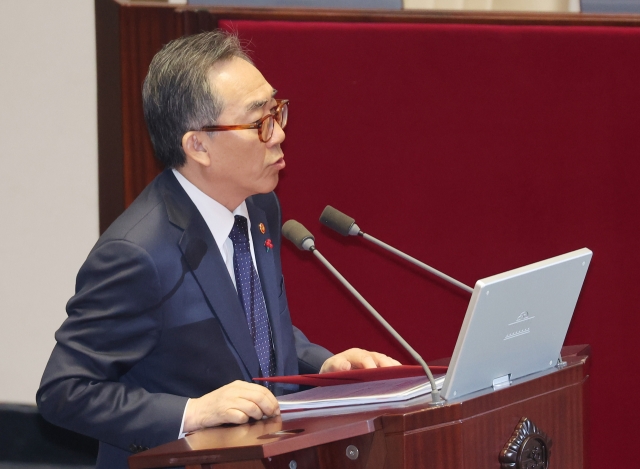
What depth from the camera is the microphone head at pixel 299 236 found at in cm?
172

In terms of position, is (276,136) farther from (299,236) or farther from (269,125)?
(299,236)

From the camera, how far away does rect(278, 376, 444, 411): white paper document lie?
144 cm

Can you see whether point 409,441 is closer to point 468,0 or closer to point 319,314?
point 319,314

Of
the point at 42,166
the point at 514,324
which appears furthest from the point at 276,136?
the point at 42,166

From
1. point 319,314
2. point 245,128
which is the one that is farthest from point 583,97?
point 245,128

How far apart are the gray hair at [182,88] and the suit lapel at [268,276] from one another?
23cm

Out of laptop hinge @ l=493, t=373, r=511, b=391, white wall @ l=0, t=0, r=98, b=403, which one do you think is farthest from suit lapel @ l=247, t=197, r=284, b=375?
A: white wall @ l=0, t=0, r=98, b=403

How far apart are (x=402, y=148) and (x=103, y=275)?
1.18 m

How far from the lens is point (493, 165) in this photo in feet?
8.68

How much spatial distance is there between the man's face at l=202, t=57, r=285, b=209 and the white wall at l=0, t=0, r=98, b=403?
1080mm

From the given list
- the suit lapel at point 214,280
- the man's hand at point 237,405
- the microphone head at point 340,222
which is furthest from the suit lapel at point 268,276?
the man's hand at point 237,405

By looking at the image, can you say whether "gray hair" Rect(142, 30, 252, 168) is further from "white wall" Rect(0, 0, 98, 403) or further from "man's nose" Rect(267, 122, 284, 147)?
"white wall" Rect(0, 0, 98, 403)

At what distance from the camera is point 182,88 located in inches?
75.7

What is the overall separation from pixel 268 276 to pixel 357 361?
29 cm
